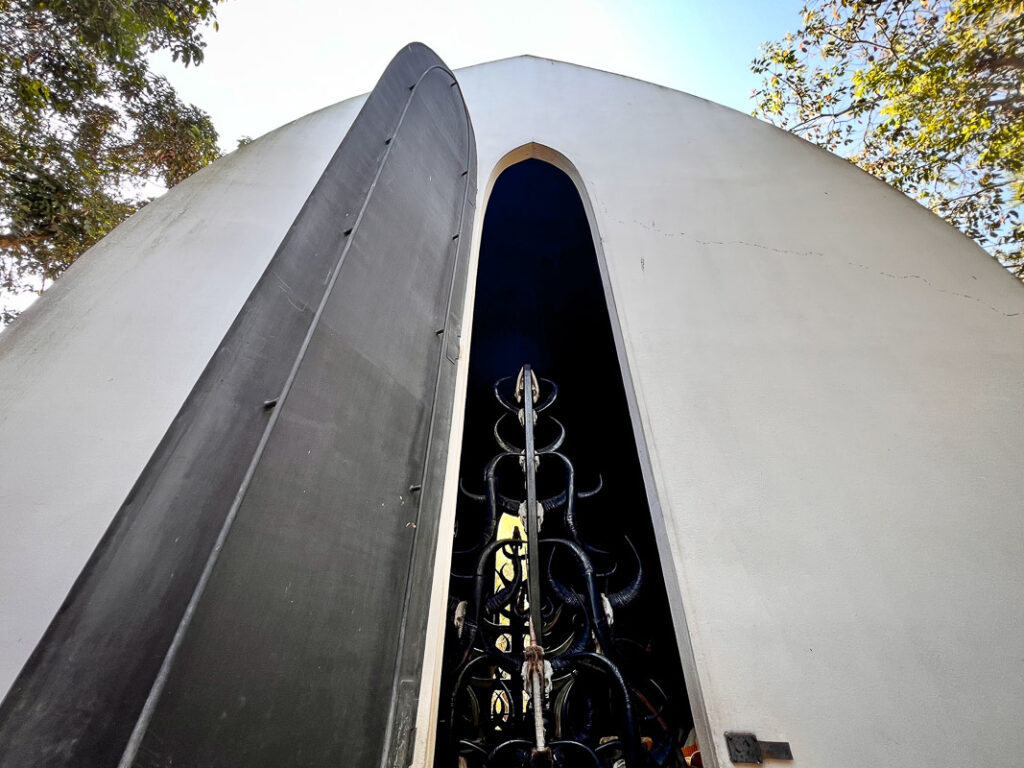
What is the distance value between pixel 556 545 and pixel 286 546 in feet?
5.11

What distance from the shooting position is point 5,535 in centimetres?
162

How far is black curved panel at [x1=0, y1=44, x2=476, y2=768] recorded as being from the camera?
67 centimetres

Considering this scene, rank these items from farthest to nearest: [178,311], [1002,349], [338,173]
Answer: [178,311] → [1002,349] → [338,173]

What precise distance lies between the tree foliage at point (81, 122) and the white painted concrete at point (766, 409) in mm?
1848

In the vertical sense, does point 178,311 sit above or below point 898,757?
above

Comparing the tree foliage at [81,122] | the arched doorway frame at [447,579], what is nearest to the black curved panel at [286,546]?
the arched doorway frame at [447,579]

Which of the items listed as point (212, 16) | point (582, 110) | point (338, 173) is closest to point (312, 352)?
point (338, 173)

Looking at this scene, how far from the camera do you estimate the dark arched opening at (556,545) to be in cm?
178

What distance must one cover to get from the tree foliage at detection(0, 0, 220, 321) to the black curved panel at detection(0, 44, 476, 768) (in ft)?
11.9

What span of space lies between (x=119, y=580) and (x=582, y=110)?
3.66m

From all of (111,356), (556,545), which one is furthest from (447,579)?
(111,356)

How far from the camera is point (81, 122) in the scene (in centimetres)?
440

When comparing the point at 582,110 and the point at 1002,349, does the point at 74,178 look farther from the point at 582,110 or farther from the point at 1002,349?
the point at 1002,349

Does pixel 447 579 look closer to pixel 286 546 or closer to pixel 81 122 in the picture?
pixel 286 546
